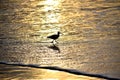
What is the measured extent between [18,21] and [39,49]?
3.05 metres

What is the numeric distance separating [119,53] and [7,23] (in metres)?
4.50

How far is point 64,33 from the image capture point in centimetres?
1069

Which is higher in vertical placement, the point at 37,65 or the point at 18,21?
the point at 18,21

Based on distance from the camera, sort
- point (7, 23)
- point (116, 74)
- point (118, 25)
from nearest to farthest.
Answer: point (116, 74), point (118, 25), point (7, 23)

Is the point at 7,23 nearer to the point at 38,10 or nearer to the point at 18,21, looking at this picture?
the point at 18,21

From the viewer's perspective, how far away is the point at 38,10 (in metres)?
13.6

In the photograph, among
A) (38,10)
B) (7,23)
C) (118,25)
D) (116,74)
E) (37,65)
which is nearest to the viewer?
(116,74)

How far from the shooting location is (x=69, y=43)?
9.70 metres

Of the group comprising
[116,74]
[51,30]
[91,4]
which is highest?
[91,4]

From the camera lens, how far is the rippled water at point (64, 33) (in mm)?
8484

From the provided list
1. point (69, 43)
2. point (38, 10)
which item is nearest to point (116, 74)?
point (69, 43)

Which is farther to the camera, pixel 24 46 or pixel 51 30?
pixel 51 30

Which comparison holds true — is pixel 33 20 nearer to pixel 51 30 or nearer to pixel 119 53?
pixel 51 30

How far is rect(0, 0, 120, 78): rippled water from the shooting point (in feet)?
27.8
